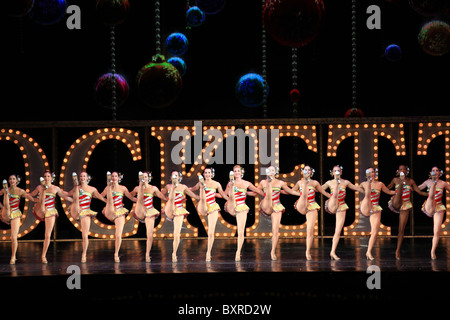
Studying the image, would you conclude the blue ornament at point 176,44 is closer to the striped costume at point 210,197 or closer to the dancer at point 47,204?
the striped costume at point 210,197

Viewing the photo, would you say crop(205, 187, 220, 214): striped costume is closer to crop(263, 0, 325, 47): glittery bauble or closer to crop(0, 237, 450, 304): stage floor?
crop(0, 237, 450, 304): stage floor

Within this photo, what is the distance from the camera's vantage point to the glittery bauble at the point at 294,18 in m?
6.05

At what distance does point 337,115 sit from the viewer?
1347cm

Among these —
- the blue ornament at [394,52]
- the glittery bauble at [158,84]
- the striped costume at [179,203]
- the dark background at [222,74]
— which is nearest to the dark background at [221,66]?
the dark background at [222,74]

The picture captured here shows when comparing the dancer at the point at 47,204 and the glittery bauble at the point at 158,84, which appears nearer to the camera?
the glittery bauble at the point at 158,84

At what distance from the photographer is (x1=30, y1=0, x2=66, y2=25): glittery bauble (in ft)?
27.0

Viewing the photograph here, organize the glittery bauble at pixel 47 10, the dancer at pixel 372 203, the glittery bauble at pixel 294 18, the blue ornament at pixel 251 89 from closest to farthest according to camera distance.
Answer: the glittery bauble at pixel 294 18 < the glittery bauble at pixel 47 10 < the blue ornament at pixel 251 89 < the dancer at pixel 372 203

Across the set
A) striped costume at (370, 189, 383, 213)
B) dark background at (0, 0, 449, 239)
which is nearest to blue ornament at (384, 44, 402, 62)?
striped costume at (370, 189, 383, 213)

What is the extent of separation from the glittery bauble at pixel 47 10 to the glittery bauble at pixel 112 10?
473 mm

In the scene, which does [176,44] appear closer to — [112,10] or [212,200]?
[112,10]

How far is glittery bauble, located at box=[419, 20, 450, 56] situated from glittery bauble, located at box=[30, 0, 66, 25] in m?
4.68

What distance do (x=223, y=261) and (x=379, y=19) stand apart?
20.0 ft
